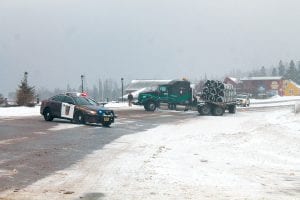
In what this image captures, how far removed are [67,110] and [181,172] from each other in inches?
610

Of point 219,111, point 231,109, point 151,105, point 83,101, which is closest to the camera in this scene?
point 83,101

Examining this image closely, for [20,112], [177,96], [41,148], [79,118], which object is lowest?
[41,148]

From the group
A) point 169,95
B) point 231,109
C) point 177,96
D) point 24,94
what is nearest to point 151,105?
point 169,95

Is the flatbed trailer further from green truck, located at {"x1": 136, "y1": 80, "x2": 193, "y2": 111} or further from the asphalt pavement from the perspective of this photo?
the asphalt pavement

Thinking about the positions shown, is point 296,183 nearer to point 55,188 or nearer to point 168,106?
point 55,188

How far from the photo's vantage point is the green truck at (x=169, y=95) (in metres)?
43.8

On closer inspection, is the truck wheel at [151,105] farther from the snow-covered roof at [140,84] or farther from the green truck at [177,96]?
the snow-covered roof at [140,84]

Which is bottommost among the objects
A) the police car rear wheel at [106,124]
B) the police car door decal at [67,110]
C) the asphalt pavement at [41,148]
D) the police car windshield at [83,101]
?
the asphalt pavement at [41,148]

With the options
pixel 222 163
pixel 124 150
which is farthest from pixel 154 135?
pixel 222 163

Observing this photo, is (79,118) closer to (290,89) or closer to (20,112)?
(20,112)

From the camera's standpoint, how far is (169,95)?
44.0m

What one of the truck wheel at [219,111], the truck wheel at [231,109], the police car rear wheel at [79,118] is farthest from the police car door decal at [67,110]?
the truck wheel at [231,109]

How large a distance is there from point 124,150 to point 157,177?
527 centimetres

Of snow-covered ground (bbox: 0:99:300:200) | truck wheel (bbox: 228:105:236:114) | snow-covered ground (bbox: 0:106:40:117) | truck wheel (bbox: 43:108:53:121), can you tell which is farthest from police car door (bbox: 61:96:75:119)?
truck wheel (bbox: 228:105:236:114)
